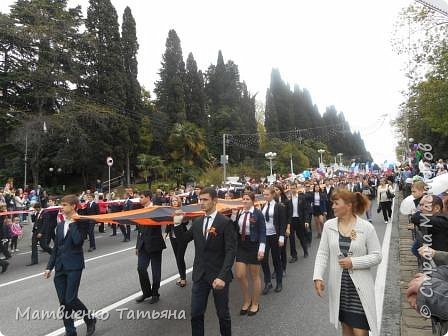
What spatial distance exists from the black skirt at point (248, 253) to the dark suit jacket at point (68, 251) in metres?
2.42

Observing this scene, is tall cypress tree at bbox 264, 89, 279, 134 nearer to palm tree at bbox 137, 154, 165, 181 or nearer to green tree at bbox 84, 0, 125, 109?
palm tree at bbox 137, 154, 165, 181

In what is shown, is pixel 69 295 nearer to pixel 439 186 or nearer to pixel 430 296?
pixel 430 296

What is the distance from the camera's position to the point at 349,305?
364 centimetres

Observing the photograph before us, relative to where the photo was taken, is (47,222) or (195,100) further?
(195,100)

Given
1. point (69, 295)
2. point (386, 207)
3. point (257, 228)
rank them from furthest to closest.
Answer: point (386, 207) < point (257, 228) < point (69, 295)

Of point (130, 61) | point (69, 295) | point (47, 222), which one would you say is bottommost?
point (69, 295)

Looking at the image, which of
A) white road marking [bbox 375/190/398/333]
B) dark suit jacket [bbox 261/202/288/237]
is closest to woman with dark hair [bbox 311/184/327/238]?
white road marking [bbox 375/190/398/333]

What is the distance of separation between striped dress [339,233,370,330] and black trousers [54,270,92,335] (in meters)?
3.41

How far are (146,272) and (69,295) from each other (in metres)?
1.71

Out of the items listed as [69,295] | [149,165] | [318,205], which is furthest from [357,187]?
[149,165]

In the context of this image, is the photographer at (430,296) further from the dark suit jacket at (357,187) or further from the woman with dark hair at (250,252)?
the dark suit jacket at (357,187)

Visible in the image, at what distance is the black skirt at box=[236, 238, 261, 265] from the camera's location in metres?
6.37

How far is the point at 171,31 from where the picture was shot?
4997cm

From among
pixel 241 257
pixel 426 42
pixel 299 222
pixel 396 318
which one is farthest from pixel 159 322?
pixel 426 42
